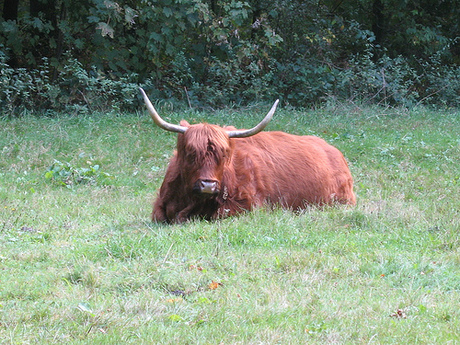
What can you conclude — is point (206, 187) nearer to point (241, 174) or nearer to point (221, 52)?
point (241, 174)

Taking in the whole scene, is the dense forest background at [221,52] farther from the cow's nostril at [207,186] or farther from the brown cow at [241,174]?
the cow's nostril at [207,186]

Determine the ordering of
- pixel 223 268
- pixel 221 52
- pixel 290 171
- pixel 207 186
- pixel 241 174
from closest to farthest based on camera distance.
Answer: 1. pixel 223 268
2. pixel 207 186
3. pixel 241 174
4. pixel 290 171
5. pixel 221 52

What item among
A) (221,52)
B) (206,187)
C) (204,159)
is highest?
(204,159)

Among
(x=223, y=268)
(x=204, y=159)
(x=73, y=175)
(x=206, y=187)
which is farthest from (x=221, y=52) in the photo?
(x=223, y=268)

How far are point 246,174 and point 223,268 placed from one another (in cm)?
247

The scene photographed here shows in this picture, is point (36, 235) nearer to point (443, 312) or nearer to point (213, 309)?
point (213, 309)

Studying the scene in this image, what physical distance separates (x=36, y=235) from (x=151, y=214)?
154 cm

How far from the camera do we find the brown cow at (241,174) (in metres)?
6.63

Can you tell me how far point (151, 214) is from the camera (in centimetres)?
737

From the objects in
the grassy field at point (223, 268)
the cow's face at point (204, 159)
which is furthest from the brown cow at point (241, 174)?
the grassy field at point (223, 268)

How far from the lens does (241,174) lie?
720 centimetres

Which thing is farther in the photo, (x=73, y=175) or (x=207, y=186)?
(x=73, y=175)

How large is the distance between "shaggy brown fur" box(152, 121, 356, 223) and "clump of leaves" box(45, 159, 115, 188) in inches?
98.3

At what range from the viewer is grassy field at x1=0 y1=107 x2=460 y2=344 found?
373 centimetres
